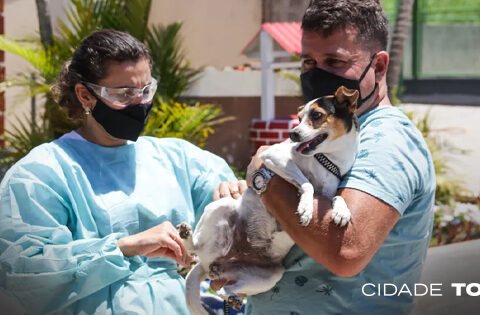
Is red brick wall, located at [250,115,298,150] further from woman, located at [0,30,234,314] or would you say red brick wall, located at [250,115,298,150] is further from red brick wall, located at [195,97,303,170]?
woman, located at [0,30,234,314]

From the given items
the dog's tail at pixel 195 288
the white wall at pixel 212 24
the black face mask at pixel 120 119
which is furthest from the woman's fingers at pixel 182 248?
the white wall at pixel 212 24

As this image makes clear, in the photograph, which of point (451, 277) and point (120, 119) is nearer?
point (120, 119)

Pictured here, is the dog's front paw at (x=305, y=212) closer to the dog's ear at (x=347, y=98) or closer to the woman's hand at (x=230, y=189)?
the dog's ear at (x=347, y=98)

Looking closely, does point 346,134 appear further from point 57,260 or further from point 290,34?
point 290,34

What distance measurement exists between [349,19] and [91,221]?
1398 mm

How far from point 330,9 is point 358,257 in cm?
70

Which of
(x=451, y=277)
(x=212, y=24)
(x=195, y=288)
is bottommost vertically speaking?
(x=451, y=277)

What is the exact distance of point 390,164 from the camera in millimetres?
1923

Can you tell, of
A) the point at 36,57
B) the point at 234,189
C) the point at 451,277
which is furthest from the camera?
the point at 36,57

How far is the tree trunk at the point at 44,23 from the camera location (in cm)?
681

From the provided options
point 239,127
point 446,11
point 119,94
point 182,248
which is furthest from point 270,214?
point 446,11

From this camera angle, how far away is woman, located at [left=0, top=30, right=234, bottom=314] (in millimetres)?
2760

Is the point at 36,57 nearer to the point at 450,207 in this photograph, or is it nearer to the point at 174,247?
the point at 174,247

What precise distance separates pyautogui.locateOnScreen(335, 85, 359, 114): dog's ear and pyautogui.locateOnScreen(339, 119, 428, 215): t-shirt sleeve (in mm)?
99
